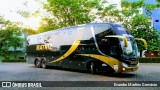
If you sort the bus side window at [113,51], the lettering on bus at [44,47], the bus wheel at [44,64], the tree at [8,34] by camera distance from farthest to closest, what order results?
1. the tree at [8,34]
2. the bus wheel at [44,64]
3. the lettering on bus at [44,47]
4. the bus side window at [113,51]

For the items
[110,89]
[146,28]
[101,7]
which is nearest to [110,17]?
[101,7]

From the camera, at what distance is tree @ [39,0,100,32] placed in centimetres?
3491

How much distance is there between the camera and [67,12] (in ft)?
117

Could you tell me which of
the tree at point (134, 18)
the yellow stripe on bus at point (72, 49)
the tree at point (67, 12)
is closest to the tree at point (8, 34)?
the tree at point (67, 12)

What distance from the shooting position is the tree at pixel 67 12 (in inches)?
1374

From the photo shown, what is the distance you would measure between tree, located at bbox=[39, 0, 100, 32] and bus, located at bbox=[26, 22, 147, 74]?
11.9 meters

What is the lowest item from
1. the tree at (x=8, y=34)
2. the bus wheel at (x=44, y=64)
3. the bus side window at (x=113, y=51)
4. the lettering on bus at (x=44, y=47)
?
the bus wheel at (x=44, y=64)

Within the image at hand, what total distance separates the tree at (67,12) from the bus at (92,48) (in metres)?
11.9

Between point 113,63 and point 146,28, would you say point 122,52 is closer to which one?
point 113,63

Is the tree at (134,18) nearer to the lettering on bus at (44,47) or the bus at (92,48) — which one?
the lettering on bus at (44,47)

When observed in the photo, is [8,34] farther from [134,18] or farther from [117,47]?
[117,47]

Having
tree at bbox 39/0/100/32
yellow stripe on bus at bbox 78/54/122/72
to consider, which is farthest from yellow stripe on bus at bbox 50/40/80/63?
tree at bbox 39/0/100/32

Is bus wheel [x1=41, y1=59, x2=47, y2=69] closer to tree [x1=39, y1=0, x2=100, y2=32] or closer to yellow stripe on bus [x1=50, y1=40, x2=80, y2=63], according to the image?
yellow stripe on bus [x1=50, y1=40, x2=80, y2=63]

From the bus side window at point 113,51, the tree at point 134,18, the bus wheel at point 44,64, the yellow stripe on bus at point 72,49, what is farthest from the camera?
the tree at point 134,18
